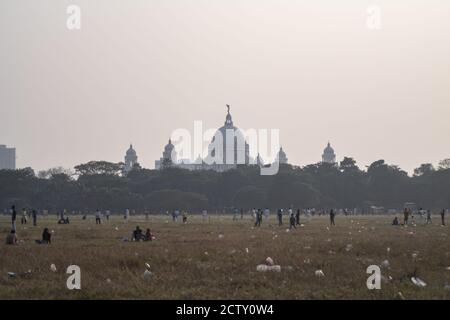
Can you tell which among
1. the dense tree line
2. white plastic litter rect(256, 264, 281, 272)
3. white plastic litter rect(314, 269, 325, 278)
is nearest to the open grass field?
white plastic litter rect(314, 269, 325, 278)

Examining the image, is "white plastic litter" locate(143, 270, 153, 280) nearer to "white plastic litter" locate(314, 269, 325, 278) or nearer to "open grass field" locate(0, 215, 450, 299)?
"open grass field" locate(0, 215, 450, 299)

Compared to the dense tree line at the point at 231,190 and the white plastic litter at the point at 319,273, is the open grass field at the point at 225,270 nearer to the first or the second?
the white plastic litter at the point at 319,273

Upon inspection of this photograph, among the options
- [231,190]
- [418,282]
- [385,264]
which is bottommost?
[418,282]

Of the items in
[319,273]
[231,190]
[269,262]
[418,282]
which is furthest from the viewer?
[231,190]

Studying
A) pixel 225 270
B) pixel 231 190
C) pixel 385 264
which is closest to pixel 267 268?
pixel 225 270

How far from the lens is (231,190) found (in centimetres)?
13638

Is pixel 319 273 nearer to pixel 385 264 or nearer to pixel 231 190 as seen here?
pixel 385 264

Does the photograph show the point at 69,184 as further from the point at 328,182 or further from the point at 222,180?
the point at 328,182

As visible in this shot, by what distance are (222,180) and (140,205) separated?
2358 cm

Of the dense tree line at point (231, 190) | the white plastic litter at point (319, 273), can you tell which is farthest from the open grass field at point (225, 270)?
the dense tree line at point (231, 190)

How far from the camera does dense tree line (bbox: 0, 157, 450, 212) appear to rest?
12119cm

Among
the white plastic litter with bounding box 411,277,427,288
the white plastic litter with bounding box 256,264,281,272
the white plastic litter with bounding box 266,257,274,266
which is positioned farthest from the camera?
the white plastic litter with bounding box 266,257,274,266

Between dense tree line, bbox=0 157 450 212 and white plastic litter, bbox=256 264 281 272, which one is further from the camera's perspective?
dense tree line, bbox=0 157 450 212
